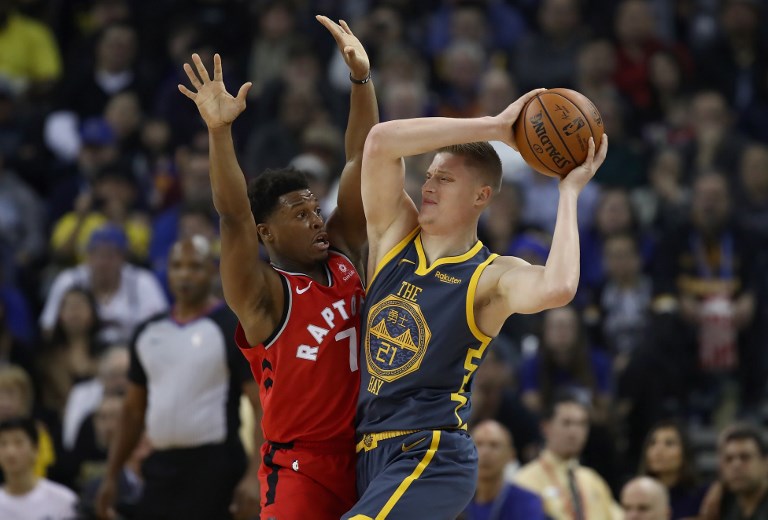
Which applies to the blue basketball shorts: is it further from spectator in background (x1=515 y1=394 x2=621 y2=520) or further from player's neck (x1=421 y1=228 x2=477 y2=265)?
spectator in background (x1=515 y1=394 x2=621 y2=520)

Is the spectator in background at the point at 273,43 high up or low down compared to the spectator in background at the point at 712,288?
up

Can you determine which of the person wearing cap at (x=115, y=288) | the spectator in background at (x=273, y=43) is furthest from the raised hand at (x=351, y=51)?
the spectator in background at (x=273, y=43)

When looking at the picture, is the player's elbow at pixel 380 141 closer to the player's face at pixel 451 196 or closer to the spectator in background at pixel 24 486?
the player's face at pixel 451 196

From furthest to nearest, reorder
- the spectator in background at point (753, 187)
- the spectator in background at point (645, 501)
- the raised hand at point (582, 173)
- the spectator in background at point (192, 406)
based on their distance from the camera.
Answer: the spectator in background at point (753, 187) → the spectator in background at point (645, 501) → the spectator in background at point (192, 406) → the raised hand at point (582, 173)

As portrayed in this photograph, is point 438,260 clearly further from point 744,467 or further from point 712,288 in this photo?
point 712,288

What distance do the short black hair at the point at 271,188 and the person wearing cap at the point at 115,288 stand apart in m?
5.76

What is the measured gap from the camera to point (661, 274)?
11.9 metres

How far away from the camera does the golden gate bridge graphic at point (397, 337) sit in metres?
5.54

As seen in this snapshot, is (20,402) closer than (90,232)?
Yes

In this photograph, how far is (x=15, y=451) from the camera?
9203mm

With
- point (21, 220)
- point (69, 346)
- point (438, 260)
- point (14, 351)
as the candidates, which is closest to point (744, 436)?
point (438, 260)

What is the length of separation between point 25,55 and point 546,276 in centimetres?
1129

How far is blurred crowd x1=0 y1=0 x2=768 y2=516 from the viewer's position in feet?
35.8

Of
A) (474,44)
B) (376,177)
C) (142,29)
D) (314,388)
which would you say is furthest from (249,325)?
(142,29)
